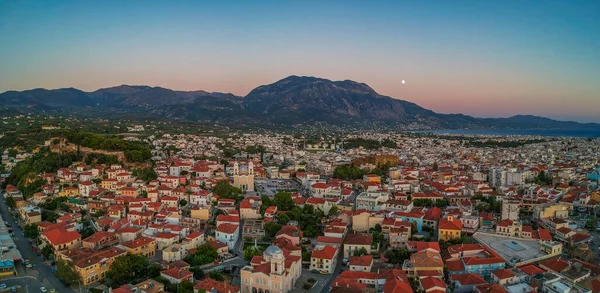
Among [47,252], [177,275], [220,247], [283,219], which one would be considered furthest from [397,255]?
[47,252]

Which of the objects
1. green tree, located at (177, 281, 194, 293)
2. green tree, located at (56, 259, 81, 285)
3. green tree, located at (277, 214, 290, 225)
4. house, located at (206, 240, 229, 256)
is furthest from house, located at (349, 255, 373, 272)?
green tree, located at (56, 259, 81, 285)

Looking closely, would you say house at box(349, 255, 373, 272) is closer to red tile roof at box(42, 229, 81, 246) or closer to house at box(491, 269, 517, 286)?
house at box(491, 269, 517, 286)

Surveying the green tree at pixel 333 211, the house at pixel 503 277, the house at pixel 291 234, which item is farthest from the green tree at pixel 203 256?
the house at pixel 503 277

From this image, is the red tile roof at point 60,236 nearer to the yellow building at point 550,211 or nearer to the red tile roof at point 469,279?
the red tile roof at point 469,279

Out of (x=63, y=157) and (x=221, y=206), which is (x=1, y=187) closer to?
(x=63, y=157)

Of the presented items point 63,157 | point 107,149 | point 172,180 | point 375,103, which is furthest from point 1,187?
point 375,103

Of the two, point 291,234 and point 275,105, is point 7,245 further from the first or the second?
point 275,105
